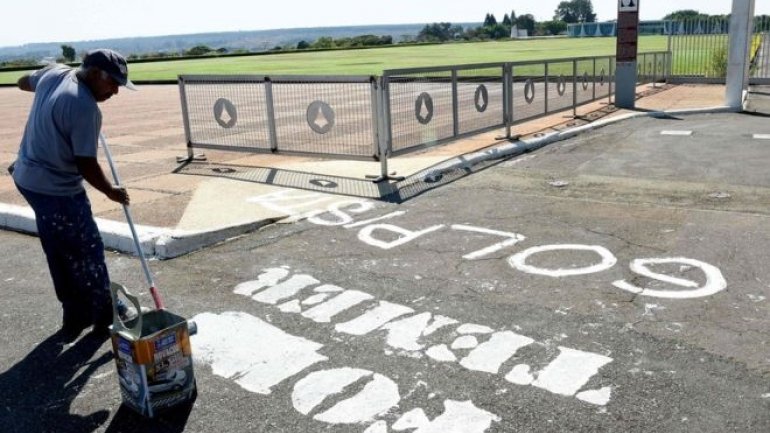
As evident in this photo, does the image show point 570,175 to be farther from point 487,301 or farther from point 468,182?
point 487,301

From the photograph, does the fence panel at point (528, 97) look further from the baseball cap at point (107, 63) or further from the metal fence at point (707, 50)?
the metal fence at point (707, 50)

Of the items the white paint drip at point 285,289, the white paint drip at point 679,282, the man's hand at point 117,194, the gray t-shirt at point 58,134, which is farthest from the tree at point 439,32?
the man's hand at point 117,194

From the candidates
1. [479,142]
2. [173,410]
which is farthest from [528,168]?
[173,410]

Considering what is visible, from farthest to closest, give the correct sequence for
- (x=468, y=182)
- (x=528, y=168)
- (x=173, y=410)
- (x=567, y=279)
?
(x=528, y=168), (x=468, y=182), (x=567, y=279), (x=173, y=410)

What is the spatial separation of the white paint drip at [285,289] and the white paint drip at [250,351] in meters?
0.33

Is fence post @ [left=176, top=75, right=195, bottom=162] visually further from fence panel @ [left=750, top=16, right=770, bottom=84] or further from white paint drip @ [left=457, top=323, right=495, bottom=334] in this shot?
fence panel @ [left=750, top=16, right=770, bottom=84]

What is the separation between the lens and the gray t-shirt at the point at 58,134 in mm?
4199

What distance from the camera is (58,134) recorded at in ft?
14.2

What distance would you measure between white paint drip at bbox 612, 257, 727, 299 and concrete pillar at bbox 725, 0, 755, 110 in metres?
12.1

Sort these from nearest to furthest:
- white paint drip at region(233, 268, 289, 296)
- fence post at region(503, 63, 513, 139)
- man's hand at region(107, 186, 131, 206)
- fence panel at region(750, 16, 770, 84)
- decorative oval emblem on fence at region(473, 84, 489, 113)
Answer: man's hand at region(107, 186, 131, 206), white paint drip at region(233, 268, 289, 296), decorative oval emblem on fence at region(473, 84, 489, 113), fence post at region(503, 63, 513, 139), fence panel at region(750, 16, 770, 84)

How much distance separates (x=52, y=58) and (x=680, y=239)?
548cm

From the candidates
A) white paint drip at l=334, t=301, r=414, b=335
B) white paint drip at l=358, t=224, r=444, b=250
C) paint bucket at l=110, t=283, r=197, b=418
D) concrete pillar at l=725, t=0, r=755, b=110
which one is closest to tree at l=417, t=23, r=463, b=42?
concrete pillar at l=725, t=0, r=755, b=110

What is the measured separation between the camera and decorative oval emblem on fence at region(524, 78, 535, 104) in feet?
42.1

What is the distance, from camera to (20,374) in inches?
168
